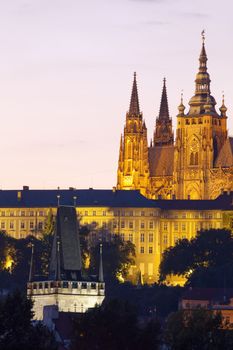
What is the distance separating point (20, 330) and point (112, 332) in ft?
43.6

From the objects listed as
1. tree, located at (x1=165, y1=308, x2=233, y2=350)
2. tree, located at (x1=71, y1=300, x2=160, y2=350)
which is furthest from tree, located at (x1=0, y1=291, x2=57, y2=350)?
tree, located at (x1=165, y1=308, x2=233, y2=350)

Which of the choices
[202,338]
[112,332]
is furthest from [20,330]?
[202,338]

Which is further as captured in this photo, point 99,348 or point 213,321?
point 213,321

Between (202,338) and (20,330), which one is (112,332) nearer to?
(202,338)

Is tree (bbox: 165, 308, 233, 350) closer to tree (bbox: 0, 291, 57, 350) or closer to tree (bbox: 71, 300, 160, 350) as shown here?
tree (bbox: 71, 300, 160, 350)

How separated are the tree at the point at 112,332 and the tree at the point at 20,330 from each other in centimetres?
511

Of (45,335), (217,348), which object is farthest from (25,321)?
(217,348)

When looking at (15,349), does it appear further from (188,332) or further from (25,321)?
(188,332)

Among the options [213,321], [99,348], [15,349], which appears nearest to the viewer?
[15,349]

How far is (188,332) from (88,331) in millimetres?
8229

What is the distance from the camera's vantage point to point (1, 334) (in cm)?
17662

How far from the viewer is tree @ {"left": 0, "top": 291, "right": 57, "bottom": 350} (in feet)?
573

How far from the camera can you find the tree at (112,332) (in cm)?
18712

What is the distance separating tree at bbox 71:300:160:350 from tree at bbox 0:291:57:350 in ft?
16.8
